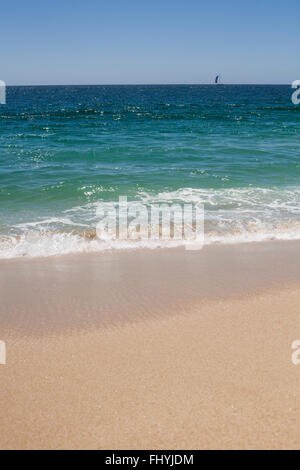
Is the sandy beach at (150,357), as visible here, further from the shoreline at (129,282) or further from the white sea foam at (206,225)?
the white sea foam at (206,225)

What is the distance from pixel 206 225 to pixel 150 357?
15.3 ft

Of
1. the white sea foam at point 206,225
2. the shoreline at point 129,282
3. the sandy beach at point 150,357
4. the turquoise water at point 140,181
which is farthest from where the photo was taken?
the turquoise water at point 140,181

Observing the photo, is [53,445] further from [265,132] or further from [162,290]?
[265,132]

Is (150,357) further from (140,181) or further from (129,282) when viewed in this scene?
(140,181)

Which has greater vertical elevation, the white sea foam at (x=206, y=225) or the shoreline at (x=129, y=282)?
the white sea foam at (x=206, y=225)

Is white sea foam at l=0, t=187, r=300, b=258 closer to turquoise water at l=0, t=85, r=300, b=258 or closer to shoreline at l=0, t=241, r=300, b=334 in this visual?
turquoise water at l=0, t=85, r=300, b=258

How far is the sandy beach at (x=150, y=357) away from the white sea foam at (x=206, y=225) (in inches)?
38.4

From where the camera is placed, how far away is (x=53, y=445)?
8.79 feet

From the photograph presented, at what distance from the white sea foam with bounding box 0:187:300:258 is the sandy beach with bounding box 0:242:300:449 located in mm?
976

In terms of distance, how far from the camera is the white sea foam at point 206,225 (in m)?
6.64

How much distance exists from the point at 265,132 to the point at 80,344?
23.1m

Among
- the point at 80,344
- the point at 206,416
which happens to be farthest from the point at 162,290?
the point at 206,416

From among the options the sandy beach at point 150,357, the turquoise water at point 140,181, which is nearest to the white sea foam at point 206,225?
the turquoise water at point 140,181

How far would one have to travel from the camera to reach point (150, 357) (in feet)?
11.5
